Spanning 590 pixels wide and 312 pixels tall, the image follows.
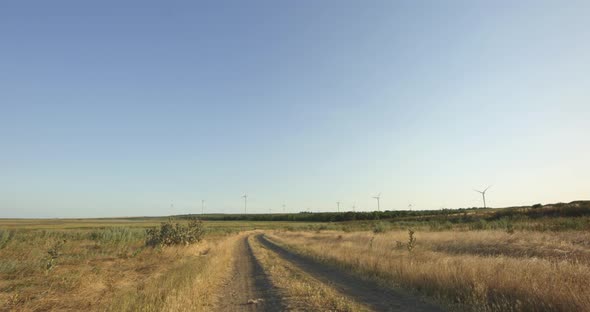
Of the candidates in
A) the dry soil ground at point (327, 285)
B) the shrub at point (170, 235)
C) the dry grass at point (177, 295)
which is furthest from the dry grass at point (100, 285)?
the shrub at point (170, 235)

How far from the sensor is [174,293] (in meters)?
11.9

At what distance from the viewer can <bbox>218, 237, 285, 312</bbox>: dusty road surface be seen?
439 inches

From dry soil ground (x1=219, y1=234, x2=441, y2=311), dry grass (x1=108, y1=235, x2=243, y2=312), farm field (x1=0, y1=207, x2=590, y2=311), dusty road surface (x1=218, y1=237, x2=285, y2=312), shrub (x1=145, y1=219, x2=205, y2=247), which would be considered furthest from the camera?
shrub (x1=145, y1=219, x2=205, y2=247)

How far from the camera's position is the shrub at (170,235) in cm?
3266

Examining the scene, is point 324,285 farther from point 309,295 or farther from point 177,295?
point 177,295

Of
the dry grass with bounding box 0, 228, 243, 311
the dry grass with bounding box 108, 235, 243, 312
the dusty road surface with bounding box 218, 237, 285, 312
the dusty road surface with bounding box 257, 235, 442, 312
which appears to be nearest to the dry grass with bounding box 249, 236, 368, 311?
the dusty road surface with bounding box 218, 237, 285, 312

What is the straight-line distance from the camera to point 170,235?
33688 millimetres

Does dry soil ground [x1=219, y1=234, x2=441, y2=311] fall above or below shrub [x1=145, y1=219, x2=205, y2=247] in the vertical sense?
below

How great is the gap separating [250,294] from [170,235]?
77.2 feet

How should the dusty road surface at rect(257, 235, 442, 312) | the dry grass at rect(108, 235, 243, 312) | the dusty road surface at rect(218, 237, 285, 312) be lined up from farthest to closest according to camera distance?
1. the dusty road surface at rect(218, 237, 285, 312)
2. the dusty road surface at rect(257, 235, 442, 312)
3. the dry grass at rect(108, 235, 243, 312)

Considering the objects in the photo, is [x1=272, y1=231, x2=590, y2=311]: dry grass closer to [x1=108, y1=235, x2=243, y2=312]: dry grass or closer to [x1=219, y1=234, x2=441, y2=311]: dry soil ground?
[x1=219, y1=234, x2=441, y2=311]: dry soil ground

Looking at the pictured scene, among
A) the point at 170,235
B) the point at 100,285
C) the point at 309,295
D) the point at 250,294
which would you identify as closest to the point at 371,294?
the point at 309,295

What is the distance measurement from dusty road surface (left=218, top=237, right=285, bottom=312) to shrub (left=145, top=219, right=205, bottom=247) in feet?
55.2

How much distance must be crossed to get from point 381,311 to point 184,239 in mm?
→ 29127
